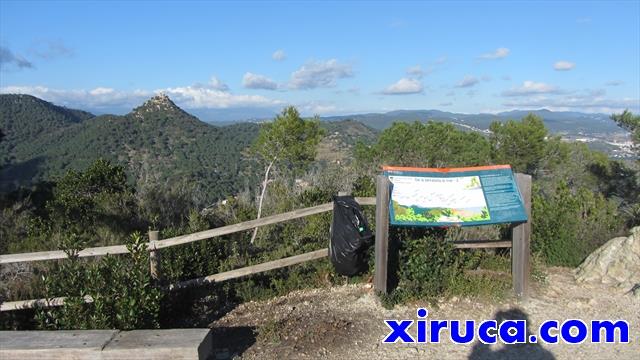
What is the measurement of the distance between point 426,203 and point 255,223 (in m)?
1.85

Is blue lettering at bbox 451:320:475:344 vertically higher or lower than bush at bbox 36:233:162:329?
lower

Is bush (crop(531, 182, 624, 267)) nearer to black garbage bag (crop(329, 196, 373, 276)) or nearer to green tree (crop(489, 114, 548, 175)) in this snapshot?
black garbage bag (crop(329, 196, 373, 276))

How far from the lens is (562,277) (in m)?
6.62

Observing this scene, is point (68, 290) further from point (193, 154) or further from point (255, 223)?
point (193, 154)

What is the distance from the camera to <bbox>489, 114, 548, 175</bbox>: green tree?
23.9m

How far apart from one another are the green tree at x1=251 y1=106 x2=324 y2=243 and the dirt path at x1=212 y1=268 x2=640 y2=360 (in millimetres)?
12904

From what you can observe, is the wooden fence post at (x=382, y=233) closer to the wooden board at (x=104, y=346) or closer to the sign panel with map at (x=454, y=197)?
the sign panel with map at (x=454, y=197)

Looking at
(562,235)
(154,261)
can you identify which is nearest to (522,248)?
(562,235)

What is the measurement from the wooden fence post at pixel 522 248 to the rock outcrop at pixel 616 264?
4.42 ft

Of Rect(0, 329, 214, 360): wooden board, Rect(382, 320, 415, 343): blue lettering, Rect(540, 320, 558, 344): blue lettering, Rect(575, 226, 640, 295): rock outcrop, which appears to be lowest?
Rect(540, 320, 558, 344): blue lettering

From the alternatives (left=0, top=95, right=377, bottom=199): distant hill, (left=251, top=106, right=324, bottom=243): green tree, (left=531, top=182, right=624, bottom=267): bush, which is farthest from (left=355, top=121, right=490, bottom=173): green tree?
(left=531, top=182, right=624, bottom=267): bush

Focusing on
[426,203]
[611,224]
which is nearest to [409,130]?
[611,224]

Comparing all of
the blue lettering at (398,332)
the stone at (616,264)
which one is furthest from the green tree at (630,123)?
the blue lettering at (398,332)

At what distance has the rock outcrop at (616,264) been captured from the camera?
20.7 feet
